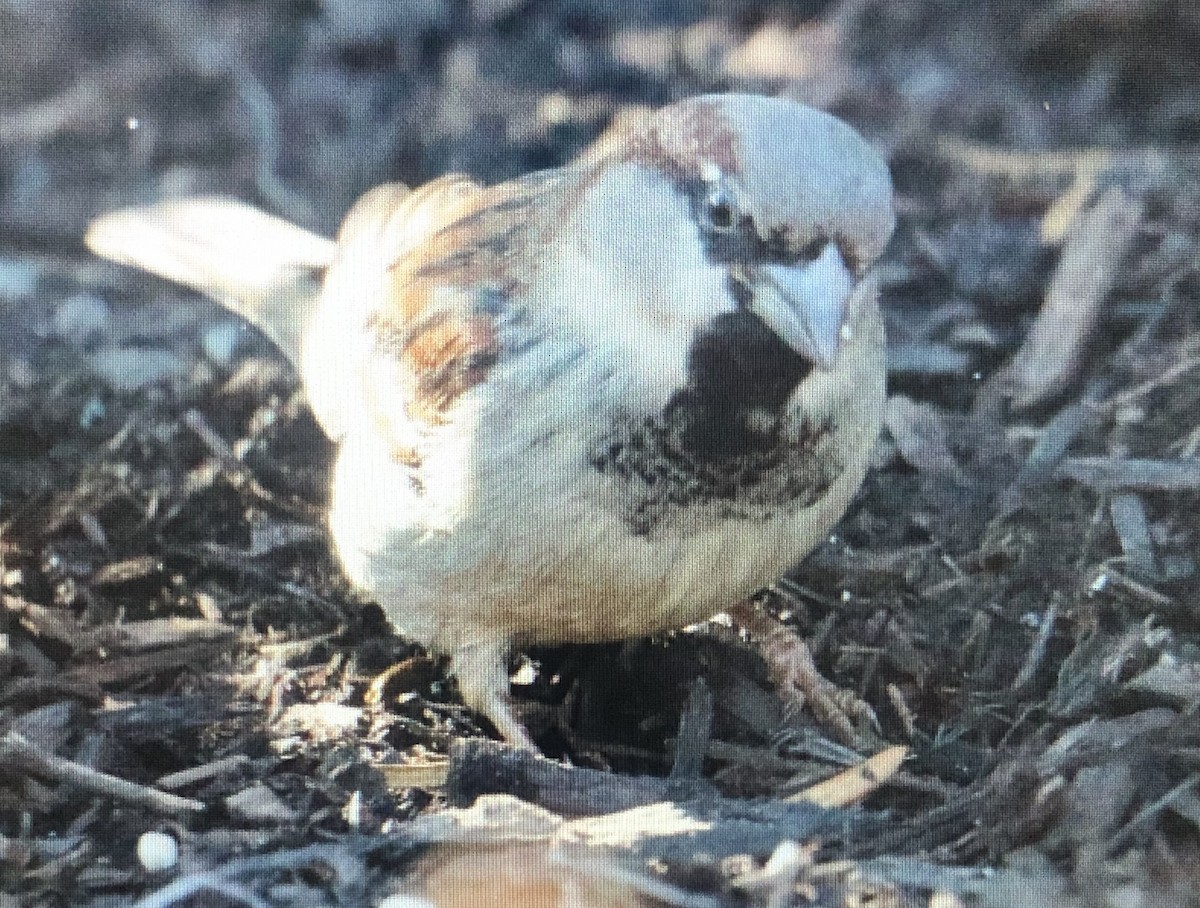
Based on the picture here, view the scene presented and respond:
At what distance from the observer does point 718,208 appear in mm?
1080

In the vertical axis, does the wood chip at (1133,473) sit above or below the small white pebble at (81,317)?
below

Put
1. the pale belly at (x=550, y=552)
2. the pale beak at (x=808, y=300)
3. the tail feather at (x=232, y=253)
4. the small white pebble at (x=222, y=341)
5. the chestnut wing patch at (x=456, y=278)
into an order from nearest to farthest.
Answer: the pale beak at (x=808, y=300) < the pale belly at (x=550, y=552) < the chestnut wing patch at (x=456, y=278) < the tail feather at (x=232, y=253) < the small white pebble at (x=222, y=341)

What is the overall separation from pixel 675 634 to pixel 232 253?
713mm

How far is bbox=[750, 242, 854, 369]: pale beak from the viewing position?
3.43ft

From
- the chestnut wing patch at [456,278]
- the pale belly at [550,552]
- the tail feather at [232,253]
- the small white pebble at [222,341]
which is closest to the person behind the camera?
the pale belly at [550,552]

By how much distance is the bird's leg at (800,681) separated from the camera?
124 cm

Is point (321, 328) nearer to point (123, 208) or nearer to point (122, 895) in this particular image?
point (123, 208)

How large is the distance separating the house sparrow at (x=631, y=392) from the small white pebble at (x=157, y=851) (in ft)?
1.08

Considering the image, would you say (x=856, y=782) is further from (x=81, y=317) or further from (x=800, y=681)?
(x=81, y=317)

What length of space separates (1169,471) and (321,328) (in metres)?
1.01

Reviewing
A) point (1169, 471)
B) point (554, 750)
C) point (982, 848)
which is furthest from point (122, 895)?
point (1169, 471)

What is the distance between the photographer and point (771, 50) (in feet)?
4.25

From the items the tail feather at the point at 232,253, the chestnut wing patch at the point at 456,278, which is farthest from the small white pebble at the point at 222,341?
the chestnut wing patch at the point at 456,278

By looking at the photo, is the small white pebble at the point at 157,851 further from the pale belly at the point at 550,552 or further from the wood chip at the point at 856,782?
the wood chip at the point at 856,782
